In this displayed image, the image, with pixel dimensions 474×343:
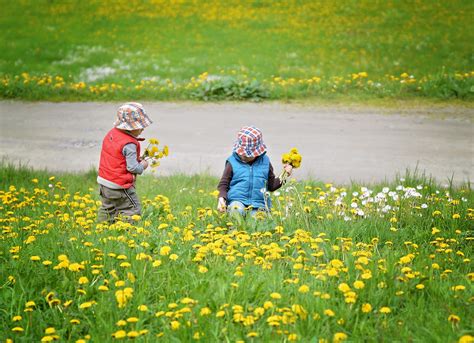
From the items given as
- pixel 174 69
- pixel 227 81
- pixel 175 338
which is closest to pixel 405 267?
pixel 175 338

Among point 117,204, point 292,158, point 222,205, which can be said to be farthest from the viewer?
point 117,204

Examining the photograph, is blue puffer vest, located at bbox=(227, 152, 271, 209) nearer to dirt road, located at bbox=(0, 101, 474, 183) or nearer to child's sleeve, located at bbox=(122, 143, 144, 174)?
child's sleeve, located at bbox=(122, 143, 144, 174)

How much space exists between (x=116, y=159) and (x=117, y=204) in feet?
1.42

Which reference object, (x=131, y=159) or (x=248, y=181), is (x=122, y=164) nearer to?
(x=131, y=159)

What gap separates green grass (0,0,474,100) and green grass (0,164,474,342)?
738cm

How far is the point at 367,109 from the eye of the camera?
1116 centimetres

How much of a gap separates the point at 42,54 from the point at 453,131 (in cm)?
1166

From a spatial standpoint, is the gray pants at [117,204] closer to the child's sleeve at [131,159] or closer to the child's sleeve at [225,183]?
the child's sleeve at [131,159]

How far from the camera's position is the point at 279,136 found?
9688mm

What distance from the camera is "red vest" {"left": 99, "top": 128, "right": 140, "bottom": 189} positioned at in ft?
18.1

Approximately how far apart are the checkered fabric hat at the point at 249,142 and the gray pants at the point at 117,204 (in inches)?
41.4

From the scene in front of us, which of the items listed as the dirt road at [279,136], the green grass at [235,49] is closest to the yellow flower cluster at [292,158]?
the dirt road at [279,136]

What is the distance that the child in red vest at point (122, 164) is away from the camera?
215 inches

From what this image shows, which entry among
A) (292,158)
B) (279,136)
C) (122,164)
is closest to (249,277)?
(292,158)
